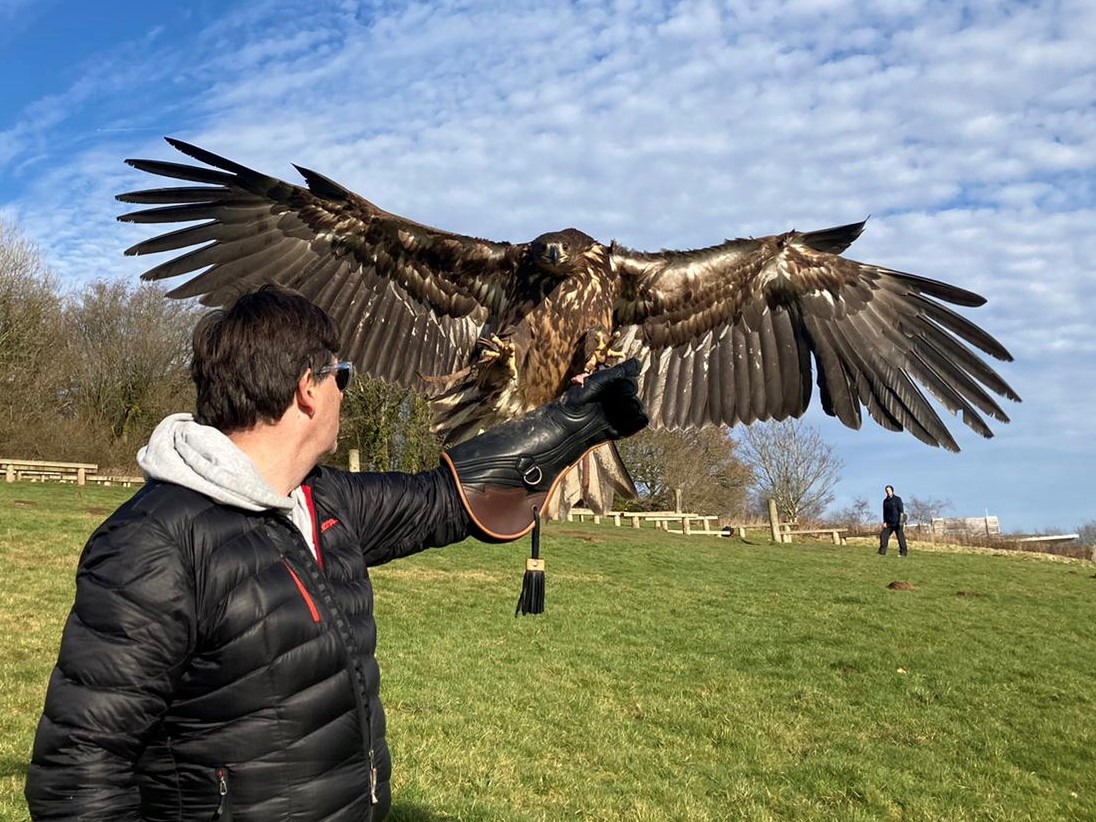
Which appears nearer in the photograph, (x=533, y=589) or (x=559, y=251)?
(x=533, y=589)

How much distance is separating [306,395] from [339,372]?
141 mm

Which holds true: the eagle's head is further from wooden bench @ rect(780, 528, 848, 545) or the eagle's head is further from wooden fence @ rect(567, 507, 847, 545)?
wooden bench @ rect(780, 528, 848, 545)

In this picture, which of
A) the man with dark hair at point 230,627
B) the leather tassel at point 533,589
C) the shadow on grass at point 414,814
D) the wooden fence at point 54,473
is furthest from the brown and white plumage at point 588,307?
the wooden fence at point 54,473

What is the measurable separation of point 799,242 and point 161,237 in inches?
142

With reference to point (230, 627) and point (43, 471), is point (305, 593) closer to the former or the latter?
point (230, 627)

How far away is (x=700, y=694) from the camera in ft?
27.5

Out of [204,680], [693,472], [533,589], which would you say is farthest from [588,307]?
[693,472]

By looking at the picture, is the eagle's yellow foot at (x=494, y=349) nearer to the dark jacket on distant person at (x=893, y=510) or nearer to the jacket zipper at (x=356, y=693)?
the jacket zipper at (x=356, y=693)

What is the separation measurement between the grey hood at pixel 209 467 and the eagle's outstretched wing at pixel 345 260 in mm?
3167

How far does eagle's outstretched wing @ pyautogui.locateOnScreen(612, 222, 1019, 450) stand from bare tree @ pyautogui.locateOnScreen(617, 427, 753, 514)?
26.7 meters

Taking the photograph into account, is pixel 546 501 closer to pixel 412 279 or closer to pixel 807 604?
pixel 412 279

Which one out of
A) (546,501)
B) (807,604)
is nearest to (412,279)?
(546,501)

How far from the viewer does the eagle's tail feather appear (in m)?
4.12

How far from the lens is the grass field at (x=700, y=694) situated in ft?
18.6
